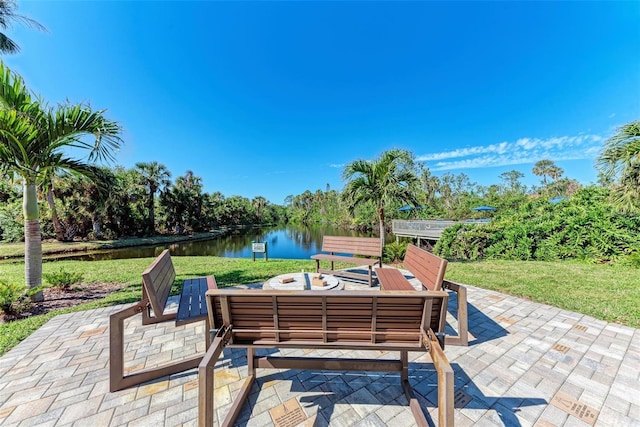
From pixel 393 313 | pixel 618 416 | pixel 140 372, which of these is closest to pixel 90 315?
pixel 140 372

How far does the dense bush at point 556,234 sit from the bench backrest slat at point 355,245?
5364mm

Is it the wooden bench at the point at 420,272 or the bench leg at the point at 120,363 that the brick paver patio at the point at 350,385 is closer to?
the bench leg at the point at 120,363

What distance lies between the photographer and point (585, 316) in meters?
3.34

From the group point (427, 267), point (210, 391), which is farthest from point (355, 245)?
point (210, 391)

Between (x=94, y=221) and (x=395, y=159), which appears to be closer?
(x=395, y=159)

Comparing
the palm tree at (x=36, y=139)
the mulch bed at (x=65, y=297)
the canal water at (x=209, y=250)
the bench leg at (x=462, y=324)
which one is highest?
the palm tree at (x=36, y=139)

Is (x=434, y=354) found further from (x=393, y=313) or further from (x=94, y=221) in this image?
(x=94, y=221)

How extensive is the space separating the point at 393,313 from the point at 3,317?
5.47 m

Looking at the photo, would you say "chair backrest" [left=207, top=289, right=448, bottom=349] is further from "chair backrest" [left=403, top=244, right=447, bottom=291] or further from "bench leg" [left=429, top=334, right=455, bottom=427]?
"chair backrest" [left=403, top=244, right=447, bottom=291]

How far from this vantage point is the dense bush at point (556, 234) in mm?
6703

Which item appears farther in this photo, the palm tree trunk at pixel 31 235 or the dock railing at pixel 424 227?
the dock railing at pixel 424 227

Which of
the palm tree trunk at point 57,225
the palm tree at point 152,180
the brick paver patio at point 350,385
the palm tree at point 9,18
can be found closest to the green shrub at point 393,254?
the brick paver patio at point 350,385

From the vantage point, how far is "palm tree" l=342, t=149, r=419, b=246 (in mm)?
6766

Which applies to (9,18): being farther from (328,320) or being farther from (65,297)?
(328,320)
